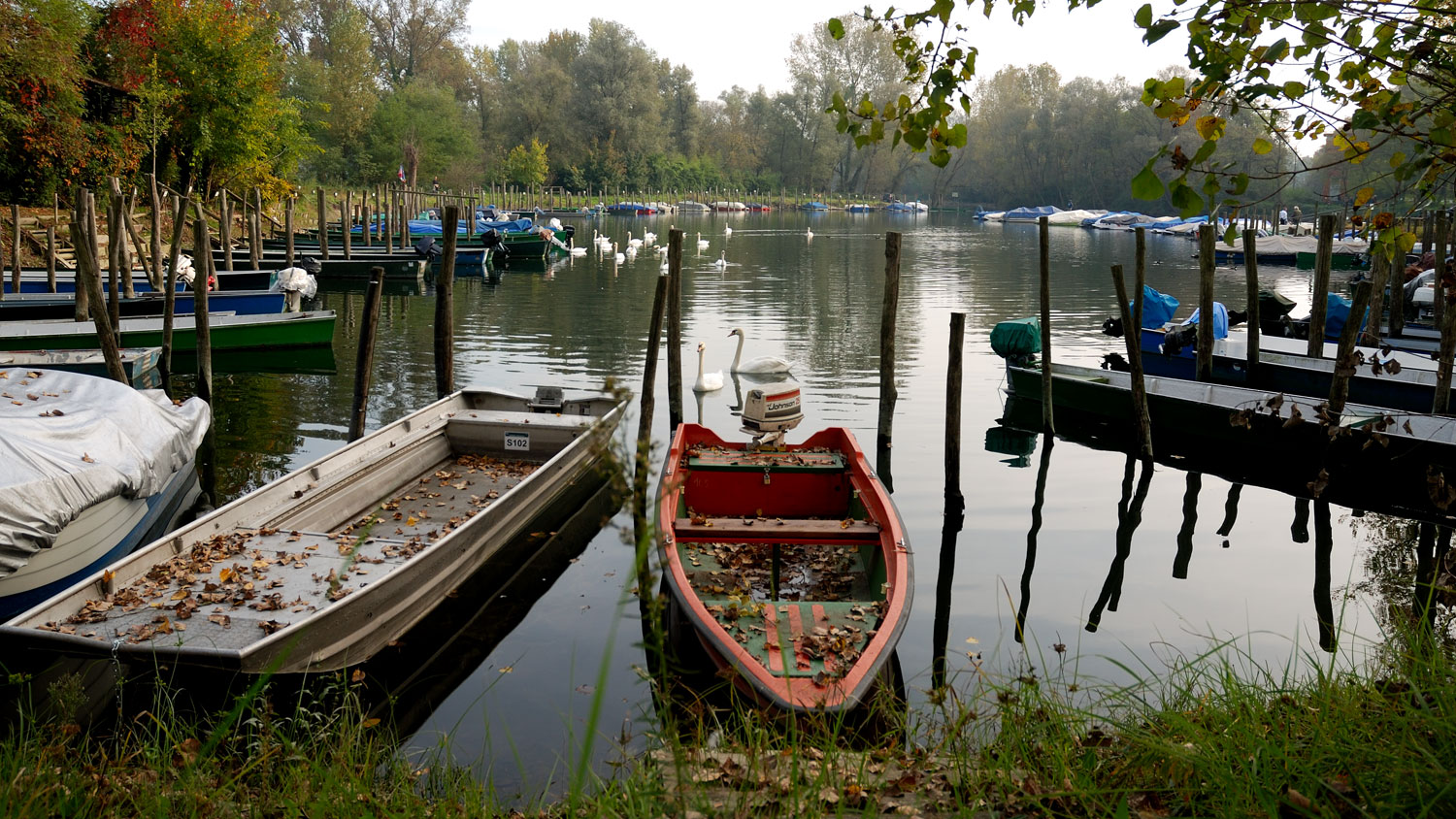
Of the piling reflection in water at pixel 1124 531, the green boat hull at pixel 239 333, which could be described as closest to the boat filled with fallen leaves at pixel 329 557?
the piling reflection in water at pixel 1124 531

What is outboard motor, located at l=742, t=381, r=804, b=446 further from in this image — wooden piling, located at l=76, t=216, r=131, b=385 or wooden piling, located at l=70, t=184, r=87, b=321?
wooden piling, located at l=70, t=184, r=87, b=321

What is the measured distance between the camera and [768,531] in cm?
803

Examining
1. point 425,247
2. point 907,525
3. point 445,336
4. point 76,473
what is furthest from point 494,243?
point 76,473

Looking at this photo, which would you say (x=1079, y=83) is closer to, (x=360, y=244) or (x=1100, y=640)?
(x=360, y=244)

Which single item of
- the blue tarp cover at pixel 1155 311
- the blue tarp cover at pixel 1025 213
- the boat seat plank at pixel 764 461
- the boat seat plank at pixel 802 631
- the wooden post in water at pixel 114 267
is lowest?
the boat seat plank at pixel 802 631

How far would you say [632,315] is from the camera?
87.1 feet

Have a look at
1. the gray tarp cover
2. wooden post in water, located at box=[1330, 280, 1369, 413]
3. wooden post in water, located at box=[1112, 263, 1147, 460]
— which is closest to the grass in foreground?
the gray tarp cover

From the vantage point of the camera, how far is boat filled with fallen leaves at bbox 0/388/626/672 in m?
6.26

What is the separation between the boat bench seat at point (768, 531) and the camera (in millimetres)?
A: 8000

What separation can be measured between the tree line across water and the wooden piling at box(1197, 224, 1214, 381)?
353 centimetres

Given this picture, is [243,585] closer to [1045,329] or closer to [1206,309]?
[1045,329]

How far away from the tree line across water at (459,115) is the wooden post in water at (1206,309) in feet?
11.6

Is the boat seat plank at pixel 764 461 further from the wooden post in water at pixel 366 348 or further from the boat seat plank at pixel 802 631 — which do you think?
the wooden post in water at pixel 366 348

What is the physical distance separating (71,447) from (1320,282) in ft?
44.3
